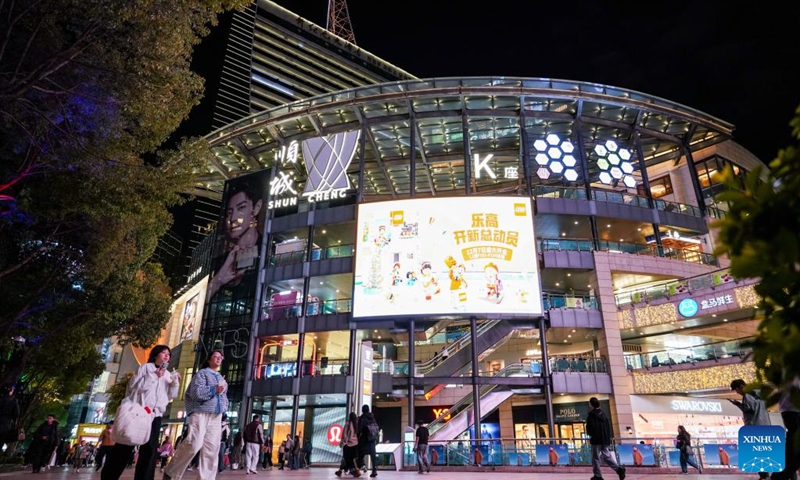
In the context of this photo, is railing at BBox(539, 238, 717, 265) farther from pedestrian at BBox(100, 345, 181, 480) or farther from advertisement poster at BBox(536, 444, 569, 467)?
pedestrian at BBox(100, 345, 181, 480)

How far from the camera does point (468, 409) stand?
69.1ft

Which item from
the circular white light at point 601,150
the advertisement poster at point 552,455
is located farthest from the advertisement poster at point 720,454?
the circular white light at point 601,150

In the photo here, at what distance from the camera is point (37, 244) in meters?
12.6

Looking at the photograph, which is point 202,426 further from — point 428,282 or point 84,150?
point 428,282

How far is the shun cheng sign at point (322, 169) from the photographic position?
86.7 feet

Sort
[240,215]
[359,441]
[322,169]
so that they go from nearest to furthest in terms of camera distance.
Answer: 1. [359,441]
2. [322,169]
3. [240,215]

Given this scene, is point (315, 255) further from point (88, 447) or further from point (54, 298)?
point (88, 447)

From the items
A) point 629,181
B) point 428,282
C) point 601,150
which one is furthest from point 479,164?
point 428,282

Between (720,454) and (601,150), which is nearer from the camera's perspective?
(720,454)

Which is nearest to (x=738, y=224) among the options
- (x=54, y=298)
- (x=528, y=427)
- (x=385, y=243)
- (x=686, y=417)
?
(x=54, y=298)

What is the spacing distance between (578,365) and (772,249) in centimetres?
2255

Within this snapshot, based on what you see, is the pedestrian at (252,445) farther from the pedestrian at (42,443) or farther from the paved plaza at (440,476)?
the pedestrian at (42,443)

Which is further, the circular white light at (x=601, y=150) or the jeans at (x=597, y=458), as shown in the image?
the circular white light at (x=601, y=150)

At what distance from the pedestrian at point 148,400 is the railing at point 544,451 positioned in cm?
1183
